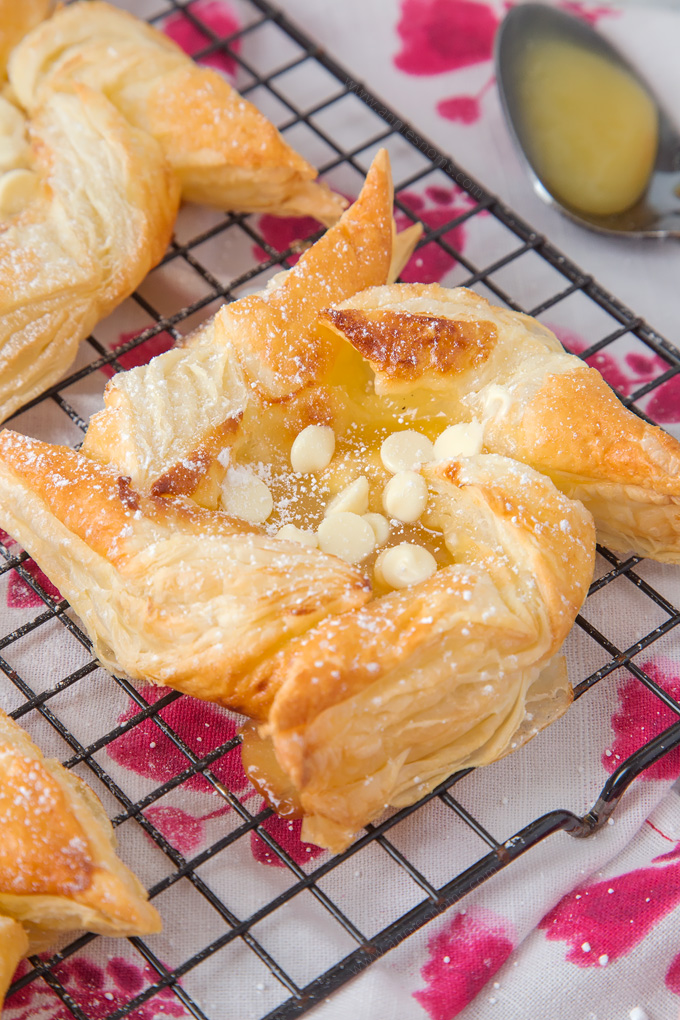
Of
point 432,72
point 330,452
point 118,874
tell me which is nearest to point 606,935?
point 118,874

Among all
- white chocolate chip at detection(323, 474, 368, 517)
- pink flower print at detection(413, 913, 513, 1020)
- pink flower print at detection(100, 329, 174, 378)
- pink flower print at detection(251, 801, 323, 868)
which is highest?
white chocolate chip at detection(323, 474, 368, 517)

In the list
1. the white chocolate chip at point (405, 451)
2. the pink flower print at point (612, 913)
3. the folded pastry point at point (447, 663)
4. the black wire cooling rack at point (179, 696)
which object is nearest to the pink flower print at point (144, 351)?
the black wire cooling rack at point (179, 696)

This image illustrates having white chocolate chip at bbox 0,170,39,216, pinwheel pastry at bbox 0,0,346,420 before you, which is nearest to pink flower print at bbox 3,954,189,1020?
pinwheel pastry at bbox 0,0,346,420

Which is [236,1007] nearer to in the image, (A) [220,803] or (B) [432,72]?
(A) [220,803]

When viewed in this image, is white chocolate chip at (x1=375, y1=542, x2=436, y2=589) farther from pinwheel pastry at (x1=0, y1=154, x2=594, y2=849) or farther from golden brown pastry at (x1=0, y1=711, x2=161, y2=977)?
golden brown pastry at (x1=0, y1=711, x2=161, y2=977)

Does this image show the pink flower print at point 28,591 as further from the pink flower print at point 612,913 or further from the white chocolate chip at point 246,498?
the pink flower print at point 612,913

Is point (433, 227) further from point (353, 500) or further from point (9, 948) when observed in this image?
point (9, 948)

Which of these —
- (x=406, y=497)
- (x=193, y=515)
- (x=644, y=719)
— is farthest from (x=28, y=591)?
(x=644, y=719)
